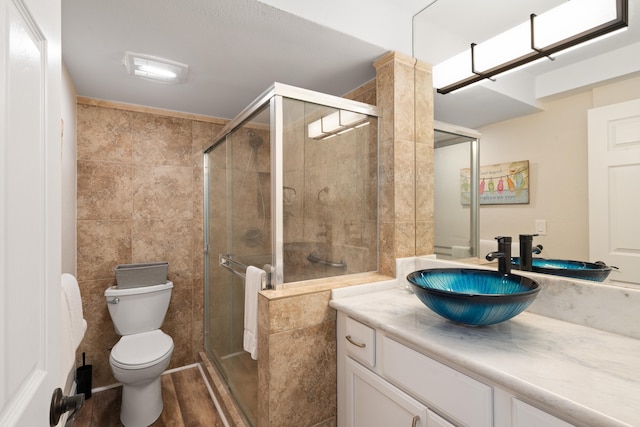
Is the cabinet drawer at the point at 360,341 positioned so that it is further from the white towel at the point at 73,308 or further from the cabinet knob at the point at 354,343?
the white towel at the point at 73,308

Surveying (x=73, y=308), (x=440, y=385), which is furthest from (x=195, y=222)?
(x=440, y=385)

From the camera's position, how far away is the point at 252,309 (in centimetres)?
157

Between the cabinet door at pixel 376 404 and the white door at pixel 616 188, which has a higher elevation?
the white door at pixel 616 188

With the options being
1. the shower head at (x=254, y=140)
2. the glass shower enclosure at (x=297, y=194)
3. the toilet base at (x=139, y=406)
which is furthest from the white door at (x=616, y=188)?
the toilet base at (x=139, y=406)

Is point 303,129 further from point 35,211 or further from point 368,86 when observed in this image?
point 35,211

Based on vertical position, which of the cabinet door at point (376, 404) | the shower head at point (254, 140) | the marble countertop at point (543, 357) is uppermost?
the shower head at point (254, 140)

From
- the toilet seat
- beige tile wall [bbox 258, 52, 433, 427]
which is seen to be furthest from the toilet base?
beige tile wall [bbox 258, 52, 433, 427]

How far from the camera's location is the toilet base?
193 centimetres

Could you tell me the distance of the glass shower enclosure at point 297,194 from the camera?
A: 1529mm

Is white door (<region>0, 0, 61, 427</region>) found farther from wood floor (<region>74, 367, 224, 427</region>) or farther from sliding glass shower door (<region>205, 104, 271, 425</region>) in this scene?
wood floor (<region>74, 367, 224, 427</region>)

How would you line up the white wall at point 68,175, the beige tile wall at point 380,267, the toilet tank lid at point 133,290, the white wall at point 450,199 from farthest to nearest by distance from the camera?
the toilet tank lid at point 133,290 → the white wall at point 68,175 → the white wall at point 450,199 → the beige tile wall at point 380,267

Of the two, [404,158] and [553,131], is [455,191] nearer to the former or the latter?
[404,158]

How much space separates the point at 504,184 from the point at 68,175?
2.61 m

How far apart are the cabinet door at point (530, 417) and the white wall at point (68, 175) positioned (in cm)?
237
